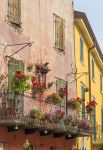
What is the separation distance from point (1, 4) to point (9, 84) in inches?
109

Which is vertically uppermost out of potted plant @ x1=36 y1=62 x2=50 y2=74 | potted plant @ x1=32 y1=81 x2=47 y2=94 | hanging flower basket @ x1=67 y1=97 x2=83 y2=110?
potted plant @ x1=36 y1=62 x2=50 y2=74

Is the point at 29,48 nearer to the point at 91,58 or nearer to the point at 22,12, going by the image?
the point at 22,12

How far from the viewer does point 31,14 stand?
23.5m

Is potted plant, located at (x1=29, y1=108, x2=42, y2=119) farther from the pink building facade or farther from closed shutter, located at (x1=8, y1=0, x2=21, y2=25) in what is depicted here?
closed shutter, located at (x1=8, y1=0, x2=21, y2=25)

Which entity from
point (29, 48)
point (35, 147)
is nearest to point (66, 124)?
point (35, 147)

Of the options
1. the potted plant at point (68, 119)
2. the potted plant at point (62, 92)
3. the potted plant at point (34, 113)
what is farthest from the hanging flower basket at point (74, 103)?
the potted plant at point (34, 113)

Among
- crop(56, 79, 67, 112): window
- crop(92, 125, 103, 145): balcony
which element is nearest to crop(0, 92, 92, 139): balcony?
crop(56, 79, 67, 112): window

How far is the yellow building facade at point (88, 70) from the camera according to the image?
29.5 metres

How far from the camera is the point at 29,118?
2033 cm

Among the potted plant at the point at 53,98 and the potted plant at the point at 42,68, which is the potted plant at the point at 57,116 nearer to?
the potted plant at the point at 53,98

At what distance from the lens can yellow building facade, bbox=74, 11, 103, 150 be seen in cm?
2950

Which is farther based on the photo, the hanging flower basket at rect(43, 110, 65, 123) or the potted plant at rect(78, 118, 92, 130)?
the potted plant at rect(78, 118, 92, 130)

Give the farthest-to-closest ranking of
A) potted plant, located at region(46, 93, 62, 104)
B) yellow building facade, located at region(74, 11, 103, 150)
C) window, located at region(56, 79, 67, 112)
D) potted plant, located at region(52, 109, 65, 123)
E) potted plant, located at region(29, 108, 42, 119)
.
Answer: yellow building facade, located at region(74, 11, 103, 150) < window, located at region(56, 79, 67, 112) < potted plant, located at region(46, 93, 62, 104) < potted plant, located at region(52, 109, 65, 123) < potted plant, located at region(29, 108, 42, 119)

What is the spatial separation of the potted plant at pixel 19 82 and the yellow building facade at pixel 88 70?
825cm
